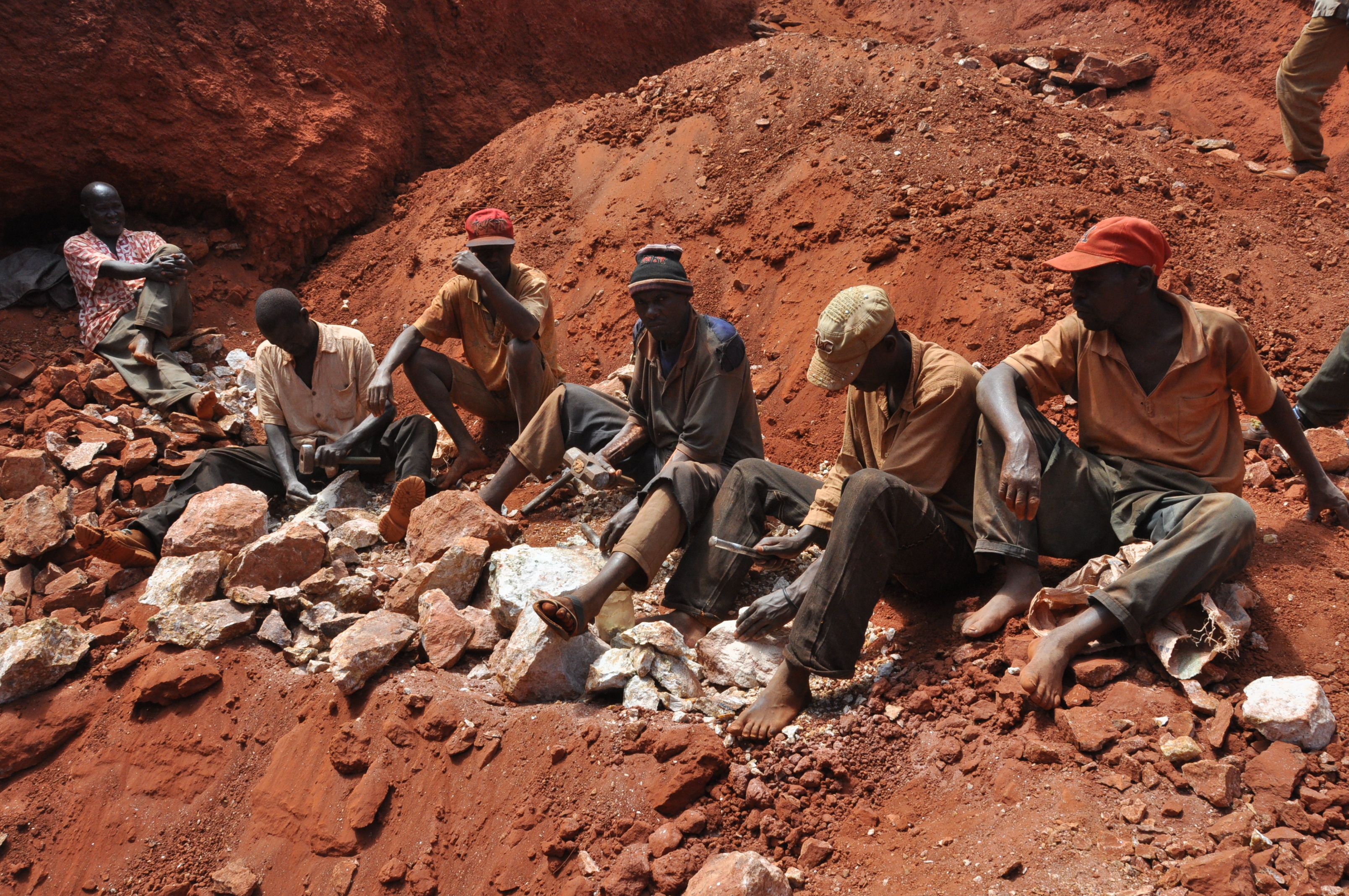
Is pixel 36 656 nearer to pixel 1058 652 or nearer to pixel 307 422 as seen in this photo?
pixel 307 422

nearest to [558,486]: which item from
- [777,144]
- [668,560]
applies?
[668,560]

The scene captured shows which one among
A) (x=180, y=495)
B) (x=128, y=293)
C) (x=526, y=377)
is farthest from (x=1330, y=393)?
(x=128, y=293)

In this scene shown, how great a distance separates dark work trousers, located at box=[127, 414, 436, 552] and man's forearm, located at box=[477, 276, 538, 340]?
2.25 feet

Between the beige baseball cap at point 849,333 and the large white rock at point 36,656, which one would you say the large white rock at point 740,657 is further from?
the large white rock at point 36,656

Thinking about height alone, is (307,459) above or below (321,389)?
below

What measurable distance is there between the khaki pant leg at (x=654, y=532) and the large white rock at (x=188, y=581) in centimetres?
179

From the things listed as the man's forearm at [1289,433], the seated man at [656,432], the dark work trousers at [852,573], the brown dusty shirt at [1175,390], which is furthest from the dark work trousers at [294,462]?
the man's forearm at [1289,433]

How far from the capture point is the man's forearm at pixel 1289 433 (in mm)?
3135

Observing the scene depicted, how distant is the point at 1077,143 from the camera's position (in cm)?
634

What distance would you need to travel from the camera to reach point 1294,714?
8.18ft

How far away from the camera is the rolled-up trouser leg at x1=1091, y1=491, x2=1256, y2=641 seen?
2.72 meters

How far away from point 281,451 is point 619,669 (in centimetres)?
268

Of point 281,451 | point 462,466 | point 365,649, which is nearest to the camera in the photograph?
point 365,649

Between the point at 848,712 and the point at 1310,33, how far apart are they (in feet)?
20.9
